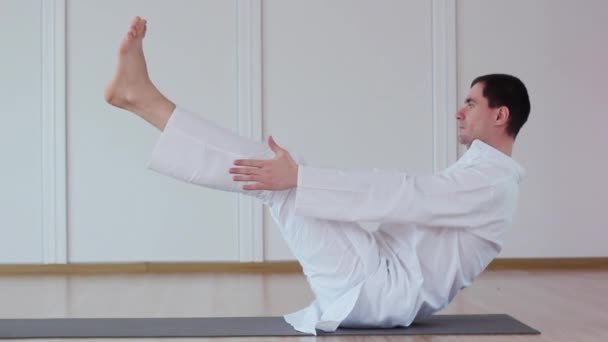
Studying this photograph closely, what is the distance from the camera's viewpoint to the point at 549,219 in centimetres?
547

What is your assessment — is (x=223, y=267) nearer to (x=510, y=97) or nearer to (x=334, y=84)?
(x=334, y=84)

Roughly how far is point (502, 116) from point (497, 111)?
0.07 feet

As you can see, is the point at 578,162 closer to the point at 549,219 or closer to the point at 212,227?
the point at 549,219

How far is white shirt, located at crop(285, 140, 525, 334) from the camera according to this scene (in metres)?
2.60

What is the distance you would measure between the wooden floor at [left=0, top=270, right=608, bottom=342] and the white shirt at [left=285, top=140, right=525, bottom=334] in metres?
0.12

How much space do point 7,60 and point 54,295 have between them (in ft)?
5.86

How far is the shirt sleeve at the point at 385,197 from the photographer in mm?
2574

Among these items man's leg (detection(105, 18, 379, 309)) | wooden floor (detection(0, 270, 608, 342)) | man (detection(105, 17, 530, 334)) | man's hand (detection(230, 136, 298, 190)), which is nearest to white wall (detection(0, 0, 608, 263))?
wooden floor (detection(0, 270, 608, 342))

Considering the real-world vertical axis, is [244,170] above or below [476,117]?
below

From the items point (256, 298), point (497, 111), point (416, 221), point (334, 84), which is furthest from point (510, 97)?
point (334, 84)

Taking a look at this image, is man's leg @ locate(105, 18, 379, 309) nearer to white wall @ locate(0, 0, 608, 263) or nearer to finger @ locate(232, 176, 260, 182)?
finger @ locate(232, 176, 260, 182)

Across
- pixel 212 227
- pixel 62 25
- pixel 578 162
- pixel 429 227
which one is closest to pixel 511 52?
pixel 578 162

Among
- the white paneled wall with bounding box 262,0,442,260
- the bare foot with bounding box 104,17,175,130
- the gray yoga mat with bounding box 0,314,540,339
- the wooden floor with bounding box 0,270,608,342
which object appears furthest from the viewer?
the white paneled wall with bounding box 262,0,442,260

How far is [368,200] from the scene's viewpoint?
2.60 metres
